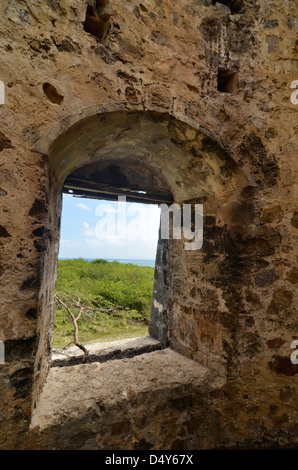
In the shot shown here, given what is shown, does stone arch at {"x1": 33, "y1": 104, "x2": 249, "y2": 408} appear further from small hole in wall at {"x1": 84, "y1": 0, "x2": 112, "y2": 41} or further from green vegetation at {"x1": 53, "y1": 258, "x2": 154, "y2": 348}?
green vegetation at {"x1": 53, "y1": 258, "x2": 154, "y2": 348}

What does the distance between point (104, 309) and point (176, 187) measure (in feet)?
9.22

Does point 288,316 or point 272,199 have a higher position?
point 272,199

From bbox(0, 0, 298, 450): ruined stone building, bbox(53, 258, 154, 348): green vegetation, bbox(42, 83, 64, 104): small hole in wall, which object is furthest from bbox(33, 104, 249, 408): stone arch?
bbox(53, 258, 154, 348): green vegetation

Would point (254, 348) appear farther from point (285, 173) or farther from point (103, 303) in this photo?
point (103, 303)

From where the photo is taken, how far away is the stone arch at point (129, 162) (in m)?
1.49

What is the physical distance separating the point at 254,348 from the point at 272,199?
1159mm

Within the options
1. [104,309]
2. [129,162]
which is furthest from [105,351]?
[129,162]

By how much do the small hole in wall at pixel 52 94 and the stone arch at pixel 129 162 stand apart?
126 millimetres

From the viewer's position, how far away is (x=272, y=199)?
193 cm

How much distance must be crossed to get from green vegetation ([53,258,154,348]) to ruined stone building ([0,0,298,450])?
6.21 feet

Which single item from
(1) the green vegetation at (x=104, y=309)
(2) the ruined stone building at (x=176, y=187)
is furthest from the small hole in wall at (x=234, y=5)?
(1) the green vegetation at (x=104, y=309)

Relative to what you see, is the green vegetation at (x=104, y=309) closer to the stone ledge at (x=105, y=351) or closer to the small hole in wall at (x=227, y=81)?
the stone ledge at (x=105, y=351)

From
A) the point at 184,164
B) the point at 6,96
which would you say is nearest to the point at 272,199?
the point at 184,164

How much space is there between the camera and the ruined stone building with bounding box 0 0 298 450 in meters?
1.31
